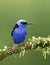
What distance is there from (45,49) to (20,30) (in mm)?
245

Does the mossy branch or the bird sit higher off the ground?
the bird

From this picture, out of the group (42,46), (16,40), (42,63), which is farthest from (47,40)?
(42,63)

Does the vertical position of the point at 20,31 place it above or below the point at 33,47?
above

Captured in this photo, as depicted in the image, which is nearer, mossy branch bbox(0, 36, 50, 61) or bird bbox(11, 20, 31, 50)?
mossy branch bbox(0, 36, 50, 61)

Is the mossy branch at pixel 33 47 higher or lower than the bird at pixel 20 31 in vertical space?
lower

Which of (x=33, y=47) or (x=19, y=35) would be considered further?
(x=19, y=35)

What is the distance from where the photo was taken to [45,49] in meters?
3.16

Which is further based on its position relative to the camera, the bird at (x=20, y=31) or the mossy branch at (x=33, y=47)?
the bird at (x=20, y=31)

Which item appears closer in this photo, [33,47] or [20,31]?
[33,47]

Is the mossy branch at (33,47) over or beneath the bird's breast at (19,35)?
beneath

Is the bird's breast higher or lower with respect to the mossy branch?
higher

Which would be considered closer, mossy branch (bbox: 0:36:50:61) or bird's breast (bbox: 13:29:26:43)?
mossy branch (bbox: 0:36:50:61)

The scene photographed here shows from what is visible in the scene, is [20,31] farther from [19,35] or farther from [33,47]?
[33,47]

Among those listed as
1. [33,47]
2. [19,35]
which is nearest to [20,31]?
[19,35]
